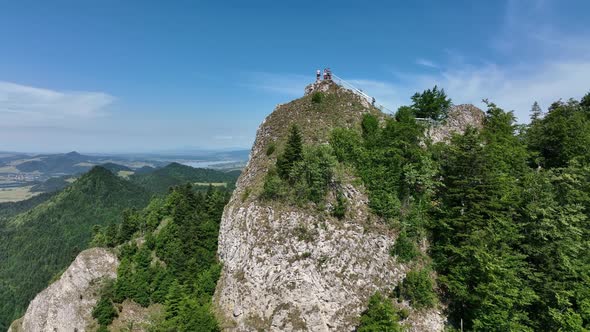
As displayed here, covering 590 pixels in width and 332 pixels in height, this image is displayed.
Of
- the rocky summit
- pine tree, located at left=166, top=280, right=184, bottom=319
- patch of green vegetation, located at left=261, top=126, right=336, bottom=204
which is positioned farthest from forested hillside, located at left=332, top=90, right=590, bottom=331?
pine tree, located at left=166, top=280, right=184, bottom=319

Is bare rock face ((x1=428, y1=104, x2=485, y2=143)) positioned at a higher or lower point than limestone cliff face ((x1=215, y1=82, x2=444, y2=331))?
higher

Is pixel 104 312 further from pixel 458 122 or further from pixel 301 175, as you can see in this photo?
pixel 458 122

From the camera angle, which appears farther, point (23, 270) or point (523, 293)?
point (23, 270)

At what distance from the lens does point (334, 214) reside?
27.6m

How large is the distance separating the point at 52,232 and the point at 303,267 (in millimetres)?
182900

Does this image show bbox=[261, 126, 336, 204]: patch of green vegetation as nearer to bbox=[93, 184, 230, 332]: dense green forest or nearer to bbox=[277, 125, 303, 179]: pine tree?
bbox=[277, 125, 303, 179]: pine tree

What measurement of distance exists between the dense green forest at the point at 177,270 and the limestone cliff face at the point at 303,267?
2508 mm

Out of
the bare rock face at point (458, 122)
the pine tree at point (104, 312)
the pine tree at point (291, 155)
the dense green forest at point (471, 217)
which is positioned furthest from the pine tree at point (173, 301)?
the bare rock face at point (458, 122)

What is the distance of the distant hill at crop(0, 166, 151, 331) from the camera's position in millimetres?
117188

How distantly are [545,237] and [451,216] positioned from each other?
6842 millimetres

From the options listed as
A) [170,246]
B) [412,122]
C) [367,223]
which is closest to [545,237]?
[367,223]

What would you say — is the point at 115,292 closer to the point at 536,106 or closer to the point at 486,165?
the point at 486,165

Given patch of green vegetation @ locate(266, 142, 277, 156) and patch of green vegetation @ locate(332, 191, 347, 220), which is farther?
patch of green vegetation @ locate(266, 142, 277, 156)

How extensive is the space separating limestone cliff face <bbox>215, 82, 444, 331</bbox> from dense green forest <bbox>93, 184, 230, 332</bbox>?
2.51 metres
